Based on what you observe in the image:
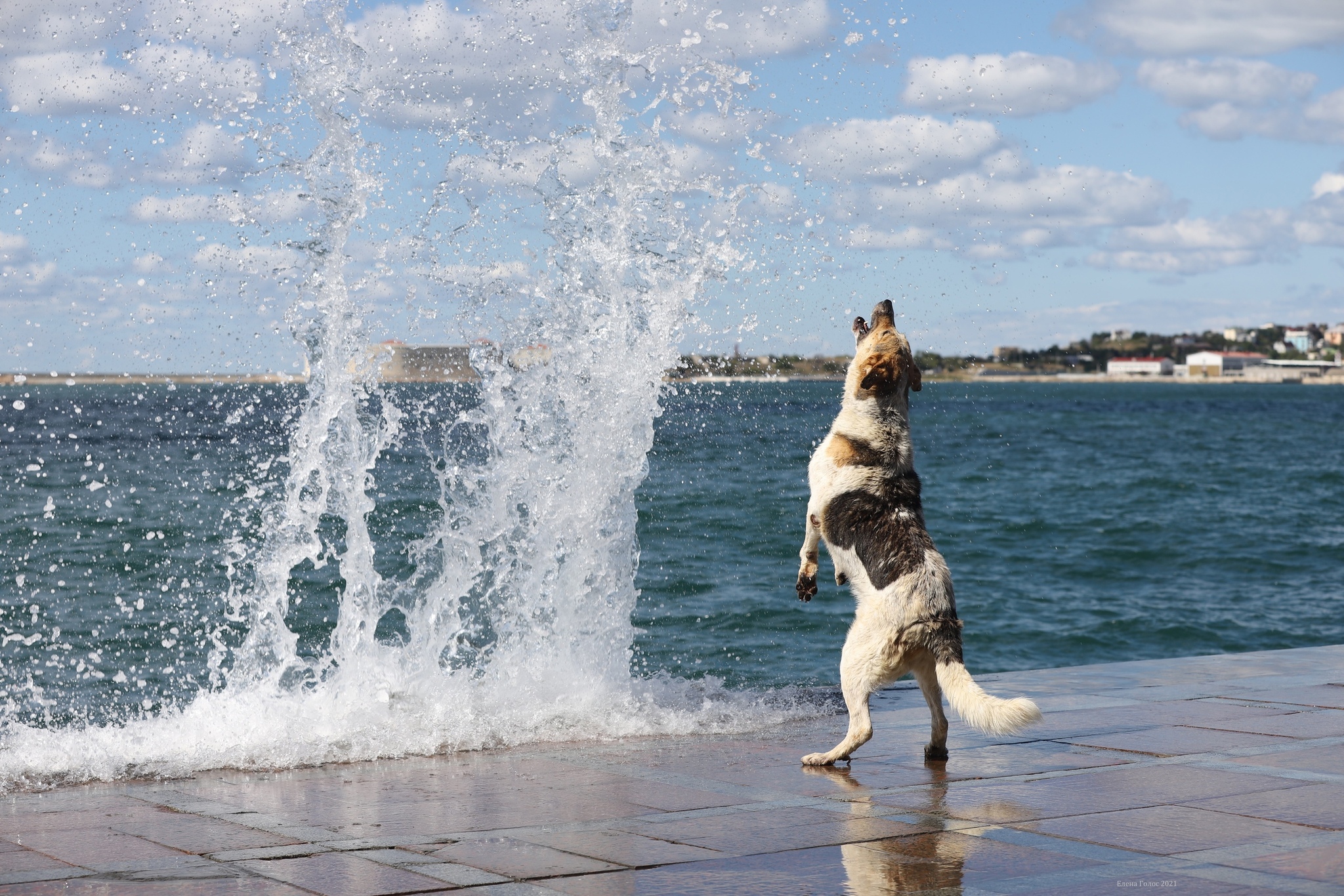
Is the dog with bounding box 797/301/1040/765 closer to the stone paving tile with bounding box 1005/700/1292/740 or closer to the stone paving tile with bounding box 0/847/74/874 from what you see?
the stone paving tile with bounding box 1005/700/1292/740

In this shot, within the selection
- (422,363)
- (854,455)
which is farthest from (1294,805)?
(422,363)

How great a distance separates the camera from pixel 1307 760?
6.63 meters

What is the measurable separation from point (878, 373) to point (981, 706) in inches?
66.7

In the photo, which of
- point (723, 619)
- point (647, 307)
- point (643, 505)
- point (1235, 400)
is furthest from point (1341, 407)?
point (647, 307)

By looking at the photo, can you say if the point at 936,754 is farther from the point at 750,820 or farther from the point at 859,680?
the point at 750,820

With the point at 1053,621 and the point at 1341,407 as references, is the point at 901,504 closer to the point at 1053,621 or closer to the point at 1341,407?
the point at 1053,621

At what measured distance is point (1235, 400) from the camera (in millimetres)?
149000

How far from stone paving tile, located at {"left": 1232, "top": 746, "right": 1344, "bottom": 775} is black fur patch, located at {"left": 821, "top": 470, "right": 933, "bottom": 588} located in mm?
1929

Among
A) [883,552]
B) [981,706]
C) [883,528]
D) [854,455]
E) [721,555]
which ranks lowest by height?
[721,555]

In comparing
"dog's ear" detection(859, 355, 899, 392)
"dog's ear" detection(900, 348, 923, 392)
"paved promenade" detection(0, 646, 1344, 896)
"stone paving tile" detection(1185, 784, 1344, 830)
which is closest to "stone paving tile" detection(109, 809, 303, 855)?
"paved promenade" detection(0, 646, 1344, 896)

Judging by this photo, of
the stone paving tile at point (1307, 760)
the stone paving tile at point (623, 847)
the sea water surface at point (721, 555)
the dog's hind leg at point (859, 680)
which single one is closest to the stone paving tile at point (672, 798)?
the stone paving tile at point (623, 847)

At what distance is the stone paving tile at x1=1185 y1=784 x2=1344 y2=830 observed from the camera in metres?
5.41

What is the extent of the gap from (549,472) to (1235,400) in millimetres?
153422

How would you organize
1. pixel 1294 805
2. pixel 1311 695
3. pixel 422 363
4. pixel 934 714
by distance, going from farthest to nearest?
pixel 422 363
pixel 1311 695
pixel 934 714
pixel 1294 805
